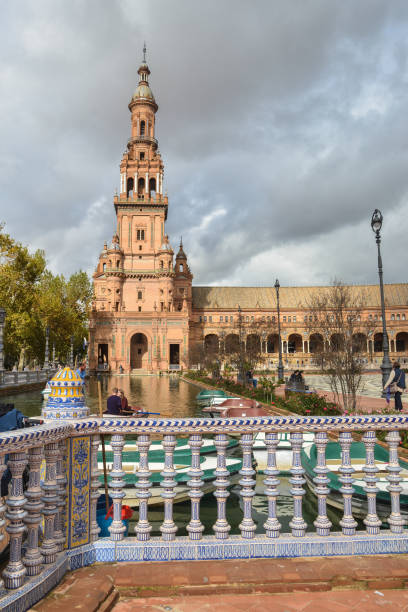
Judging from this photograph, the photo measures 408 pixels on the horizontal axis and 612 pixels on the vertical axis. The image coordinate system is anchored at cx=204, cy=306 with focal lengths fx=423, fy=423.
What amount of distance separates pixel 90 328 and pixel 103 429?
62.5 meters

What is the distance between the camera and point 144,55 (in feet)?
259

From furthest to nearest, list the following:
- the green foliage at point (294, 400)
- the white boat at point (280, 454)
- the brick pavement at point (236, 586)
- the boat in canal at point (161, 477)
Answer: the green foliage at point (294, 400) < the white boat at point (280, 454) < the boat in canal at point (161, 477) < the brick pavement at point (236, 586)

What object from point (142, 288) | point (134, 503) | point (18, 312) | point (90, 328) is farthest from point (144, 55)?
point (134, 503)

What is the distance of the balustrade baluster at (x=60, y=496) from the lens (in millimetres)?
3507

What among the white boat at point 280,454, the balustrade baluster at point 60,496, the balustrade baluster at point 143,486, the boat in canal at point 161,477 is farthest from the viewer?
the white boat at point 280,454

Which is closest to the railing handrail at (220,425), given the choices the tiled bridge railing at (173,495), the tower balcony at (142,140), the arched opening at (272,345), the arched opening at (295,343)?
the tiled bridge railing at (173,495)

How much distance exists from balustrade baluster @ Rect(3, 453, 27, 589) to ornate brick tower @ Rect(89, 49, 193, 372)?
199 feet

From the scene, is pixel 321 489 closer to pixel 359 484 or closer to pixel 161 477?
pixel 359 484

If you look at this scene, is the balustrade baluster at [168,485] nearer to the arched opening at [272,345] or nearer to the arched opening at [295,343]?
the arched opening at [272,345]

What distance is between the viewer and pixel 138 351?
68562 mm

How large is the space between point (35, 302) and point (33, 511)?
1629 inches

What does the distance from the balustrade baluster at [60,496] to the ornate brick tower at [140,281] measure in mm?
60062

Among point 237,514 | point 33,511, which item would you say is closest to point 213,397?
point 237,514

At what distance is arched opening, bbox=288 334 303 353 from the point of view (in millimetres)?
87500
